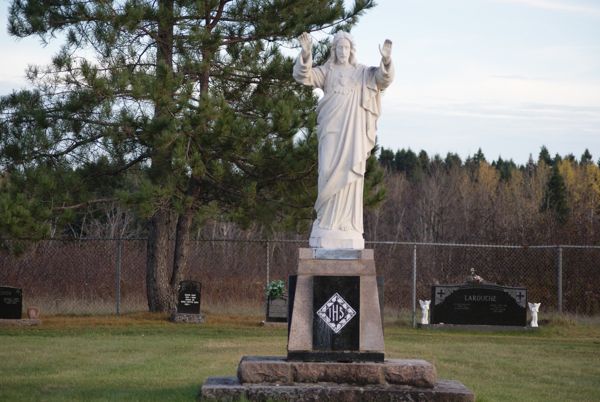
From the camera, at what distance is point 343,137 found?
12.4m

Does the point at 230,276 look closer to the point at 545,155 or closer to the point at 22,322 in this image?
the point at 22,322

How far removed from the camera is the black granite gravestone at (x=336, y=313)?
1188 cm

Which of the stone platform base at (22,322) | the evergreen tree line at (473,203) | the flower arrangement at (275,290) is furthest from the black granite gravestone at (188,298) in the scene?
the evergreen tree line at (473,203)

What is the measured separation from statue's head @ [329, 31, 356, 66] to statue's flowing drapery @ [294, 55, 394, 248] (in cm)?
13

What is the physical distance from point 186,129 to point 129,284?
35.9 feet

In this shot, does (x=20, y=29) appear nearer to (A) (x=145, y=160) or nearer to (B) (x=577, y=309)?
(A) (x=145, y=160)

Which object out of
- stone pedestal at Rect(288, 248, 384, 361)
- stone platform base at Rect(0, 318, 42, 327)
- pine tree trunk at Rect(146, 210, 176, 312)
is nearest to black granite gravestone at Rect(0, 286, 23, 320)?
stone platform base at Rect(0, 318, 42, 327)

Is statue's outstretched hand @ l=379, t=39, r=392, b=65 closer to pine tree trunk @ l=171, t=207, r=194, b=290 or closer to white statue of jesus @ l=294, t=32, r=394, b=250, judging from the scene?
A: white statue of jesus @ l=294, t=32, r=394, b=250

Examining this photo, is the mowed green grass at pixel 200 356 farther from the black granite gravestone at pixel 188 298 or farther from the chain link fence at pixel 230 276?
the chain link fence at pixel 230 276

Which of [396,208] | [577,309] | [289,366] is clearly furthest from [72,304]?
[396,208]

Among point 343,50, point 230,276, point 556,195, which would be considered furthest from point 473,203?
point 343,50

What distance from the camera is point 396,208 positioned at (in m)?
68.6

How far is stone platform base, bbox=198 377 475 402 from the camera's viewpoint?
11375 mm

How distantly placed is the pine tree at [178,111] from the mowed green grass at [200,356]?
271 cm
